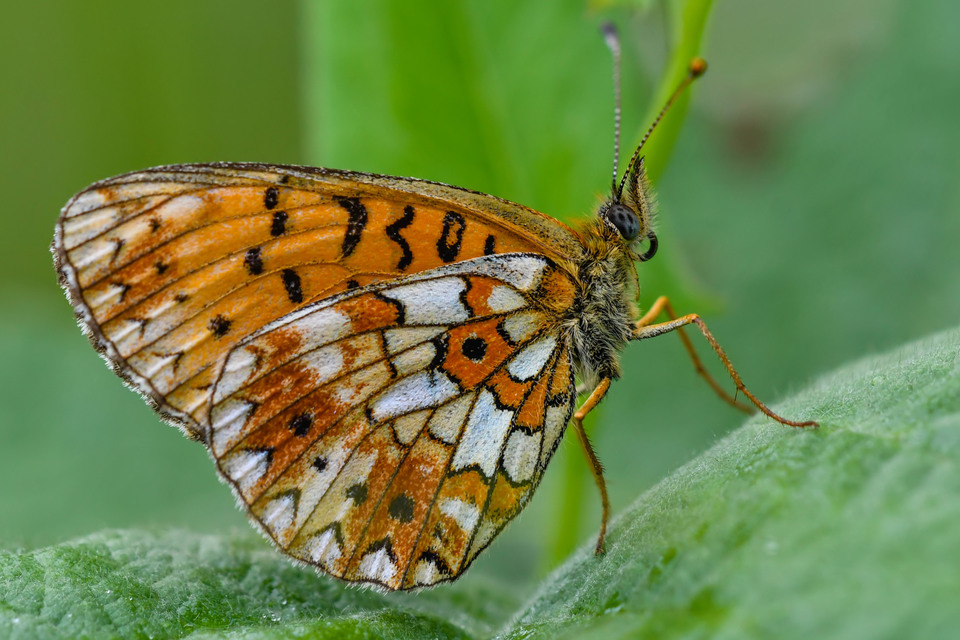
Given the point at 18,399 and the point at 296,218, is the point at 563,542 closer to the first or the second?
the point at 296,218

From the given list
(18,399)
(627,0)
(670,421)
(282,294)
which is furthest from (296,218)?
(18,399)

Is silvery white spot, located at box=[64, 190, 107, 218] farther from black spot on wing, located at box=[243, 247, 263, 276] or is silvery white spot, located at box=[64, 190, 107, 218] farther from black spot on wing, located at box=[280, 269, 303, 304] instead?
black spot on wing, located at box=[280, 269, 303, 304]

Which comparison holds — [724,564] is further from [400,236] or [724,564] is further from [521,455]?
[400,236]

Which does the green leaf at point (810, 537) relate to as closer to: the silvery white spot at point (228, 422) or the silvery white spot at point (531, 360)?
the silvery white spot at point (531, 360)

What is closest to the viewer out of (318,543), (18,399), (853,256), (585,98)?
(318,543)

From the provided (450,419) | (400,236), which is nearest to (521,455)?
(450,419)

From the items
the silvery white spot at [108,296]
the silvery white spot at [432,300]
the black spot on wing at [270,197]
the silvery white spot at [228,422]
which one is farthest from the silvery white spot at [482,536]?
the silvery white spot at [108,296]
